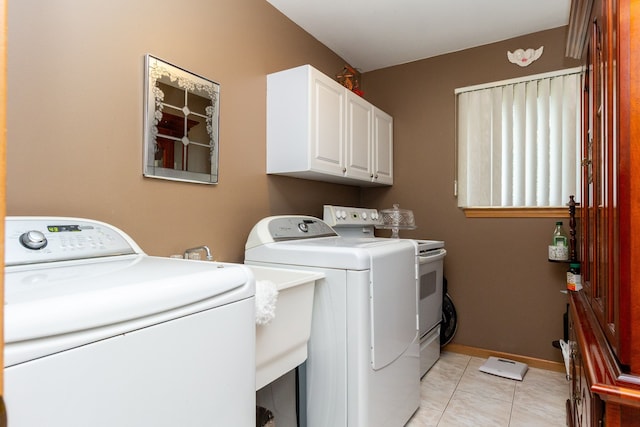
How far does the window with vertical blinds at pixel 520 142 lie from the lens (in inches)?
102

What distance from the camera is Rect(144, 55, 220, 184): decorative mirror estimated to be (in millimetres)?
1588

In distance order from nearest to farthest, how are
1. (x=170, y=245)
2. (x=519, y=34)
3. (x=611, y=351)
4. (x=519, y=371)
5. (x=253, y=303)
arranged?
(x=611, y=351)
(x=253, y=303)
(x=170, y=245)
(x=519, y=371)
(x=519, y=34)

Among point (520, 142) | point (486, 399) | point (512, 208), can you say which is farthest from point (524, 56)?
point (486, 399)

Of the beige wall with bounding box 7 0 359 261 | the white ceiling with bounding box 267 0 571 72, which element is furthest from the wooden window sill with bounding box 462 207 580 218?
the beige wall with bounding box 7 0 359 261

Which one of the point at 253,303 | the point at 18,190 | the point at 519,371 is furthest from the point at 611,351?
the point at 519,371

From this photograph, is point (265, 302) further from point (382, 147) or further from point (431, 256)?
point (382, 147)

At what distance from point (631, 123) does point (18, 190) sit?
170cm

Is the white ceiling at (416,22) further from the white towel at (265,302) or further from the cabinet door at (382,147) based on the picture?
the white towel at (265,302)

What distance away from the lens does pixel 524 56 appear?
2.76m

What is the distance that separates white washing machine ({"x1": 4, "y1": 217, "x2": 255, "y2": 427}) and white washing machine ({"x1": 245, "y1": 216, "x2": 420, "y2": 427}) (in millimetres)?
663

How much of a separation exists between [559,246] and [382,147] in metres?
1.50

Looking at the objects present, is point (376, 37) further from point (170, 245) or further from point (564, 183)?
point (170, 245)

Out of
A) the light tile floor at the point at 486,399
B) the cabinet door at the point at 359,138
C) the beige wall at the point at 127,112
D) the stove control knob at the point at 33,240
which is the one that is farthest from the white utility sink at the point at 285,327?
the cabinet door at the point at 359,138

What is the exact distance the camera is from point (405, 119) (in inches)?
129
